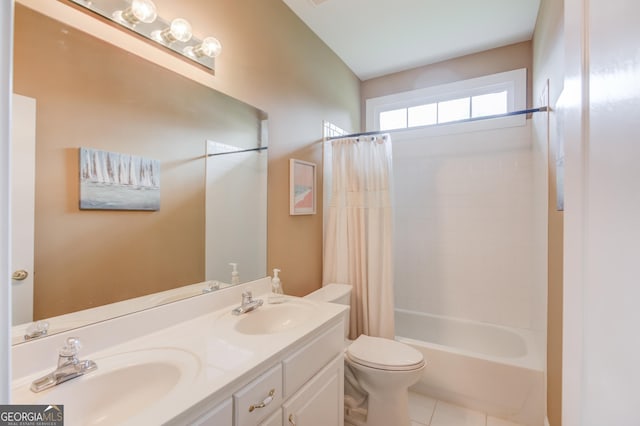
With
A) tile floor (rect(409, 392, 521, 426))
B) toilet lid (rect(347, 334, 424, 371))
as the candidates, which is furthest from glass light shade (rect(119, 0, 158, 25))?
tile floor (rect(409, 392, 521, 426))

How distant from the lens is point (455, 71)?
2568 mm

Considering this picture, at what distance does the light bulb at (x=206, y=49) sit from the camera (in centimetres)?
131

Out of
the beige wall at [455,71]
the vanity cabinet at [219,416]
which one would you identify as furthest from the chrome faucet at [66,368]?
the beige wall at [455,71]

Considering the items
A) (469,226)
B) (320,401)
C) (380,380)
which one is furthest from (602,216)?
(469,226)

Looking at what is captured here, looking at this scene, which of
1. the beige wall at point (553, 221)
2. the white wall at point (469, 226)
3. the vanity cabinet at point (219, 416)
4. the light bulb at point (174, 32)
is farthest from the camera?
the white wall at point (469, 226)

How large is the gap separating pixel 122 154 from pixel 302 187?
119 centimetres

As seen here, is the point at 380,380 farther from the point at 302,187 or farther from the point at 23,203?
the point at 23,203

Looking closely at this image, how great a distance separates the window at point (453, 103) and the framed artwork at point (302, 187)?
3.52 feet

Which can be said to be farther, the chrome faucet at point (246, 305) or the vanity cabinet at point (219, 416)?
the chrome faucet at point (246, 305)

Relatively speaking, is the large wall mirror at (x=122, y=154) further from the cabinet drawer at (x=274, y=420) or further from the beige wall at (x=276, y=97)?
the cabinet drawer at (x=274, y=420)

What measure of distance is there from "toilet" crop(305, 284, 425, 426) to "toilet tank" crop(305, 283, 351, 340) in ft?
0.83

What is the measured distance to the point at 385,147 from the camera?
2086 mm

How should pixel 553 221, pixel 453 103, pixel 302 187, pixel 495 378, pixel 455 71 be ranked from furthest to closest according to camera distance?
1. pixel 453 103
2. pixel 455 71
3. pixel 302 187
4. pixel 495 378
5. pixel 553 221

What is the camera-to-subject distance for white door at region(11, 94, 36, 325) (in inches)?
31.6
